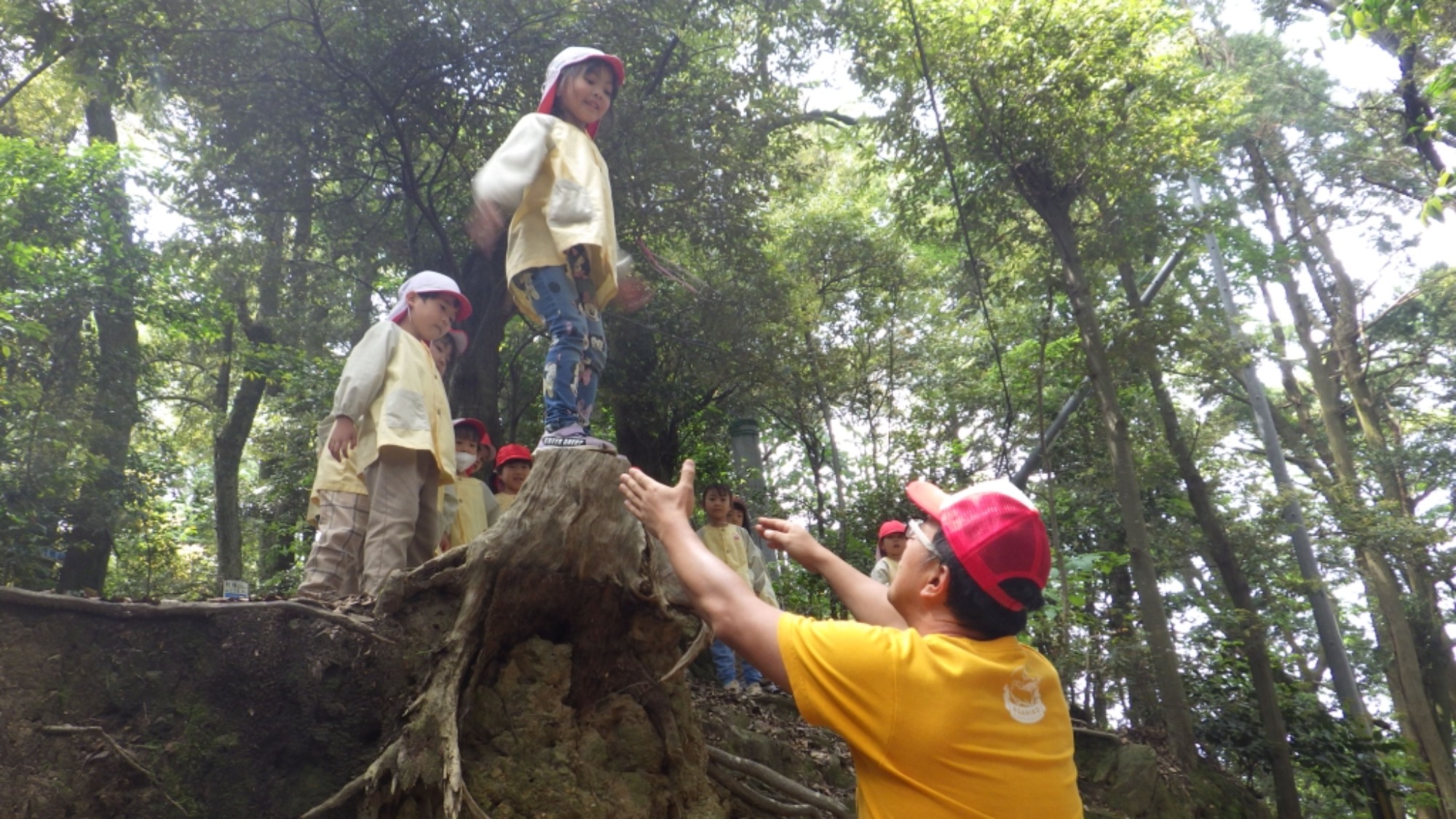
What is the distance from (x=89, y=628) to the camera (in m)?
3.28

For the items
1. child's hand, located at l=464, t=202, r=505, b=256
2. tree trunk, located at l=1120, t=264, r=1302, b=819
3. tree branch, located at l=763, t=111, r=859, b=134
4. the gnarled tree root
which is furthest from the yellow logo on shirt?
tree trunk, located at l=1120, t=264, r=1302, b=819

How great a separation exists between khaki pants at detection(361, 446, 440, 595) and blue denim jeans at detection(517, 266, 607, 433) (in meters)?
0.69

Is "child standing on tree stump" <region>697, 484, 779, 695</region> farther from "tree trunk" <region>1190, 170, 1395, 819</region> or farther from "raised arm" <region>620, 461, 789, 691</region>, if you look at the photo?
"tree trunk" <region>1190, 170, 1395, 819</region>

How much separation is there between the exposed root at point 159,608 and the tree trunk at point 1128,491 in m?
7.09

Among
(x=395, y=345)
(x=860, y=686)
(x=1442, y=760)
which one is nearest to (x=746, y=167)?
(x=395, y=345)

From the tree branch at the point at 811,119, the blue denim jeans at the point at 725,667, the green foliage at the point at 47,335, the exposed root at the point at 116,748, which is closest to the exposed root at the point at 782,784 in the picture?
the exposed root at the point at 116,748

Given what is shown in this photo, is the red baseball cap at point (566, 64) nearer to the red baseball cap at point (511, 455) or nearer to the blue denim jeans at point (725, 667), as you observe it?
the red baseball cap at point (511, 455)

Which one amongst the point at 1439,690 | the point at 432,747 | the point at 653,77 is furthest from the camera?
the point at 1439,690

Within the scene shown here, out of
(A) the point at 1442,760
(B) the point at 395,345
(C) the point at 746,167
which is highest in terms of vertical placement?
(C) the point at 746,167

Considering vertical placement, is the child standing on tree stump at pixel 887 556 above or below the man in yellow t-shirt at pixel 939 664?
above

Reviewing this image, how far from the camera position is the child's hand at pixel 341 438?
3.99 meters

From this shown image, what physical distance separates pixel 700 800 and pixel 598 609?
83cm

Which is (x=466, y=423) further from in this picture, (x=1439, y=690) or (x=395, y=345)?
(x=1439, y=690)

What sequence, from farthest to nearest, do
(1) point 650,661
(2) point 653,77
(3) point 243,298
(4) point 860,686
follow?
(3) point 243,298 → (2) point 653,77 → (1) point 650,661 → (4) point 860,686
